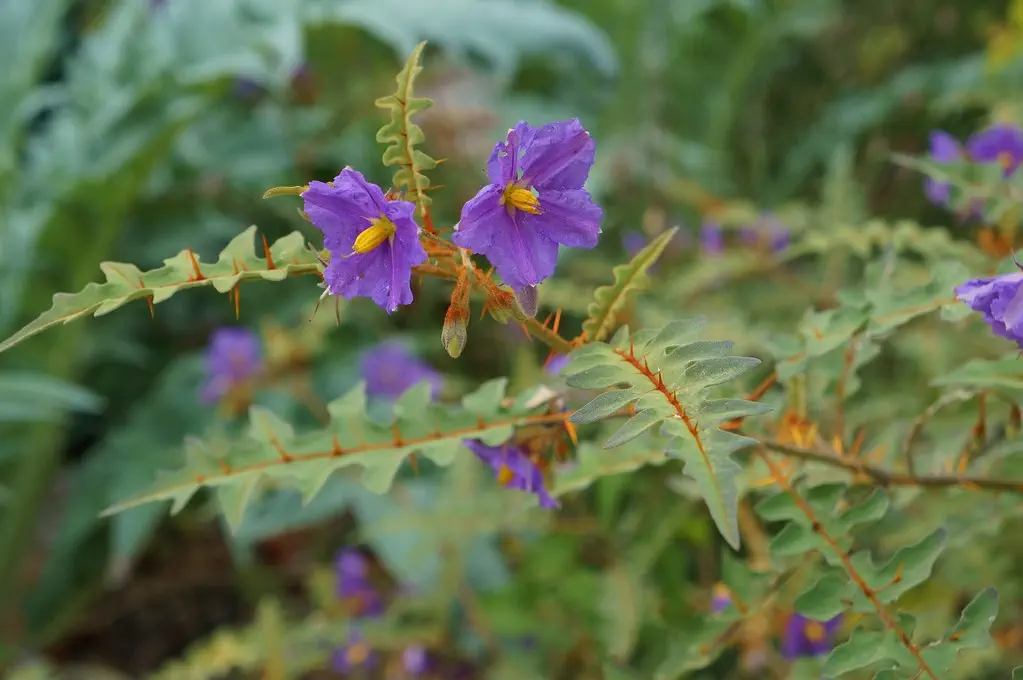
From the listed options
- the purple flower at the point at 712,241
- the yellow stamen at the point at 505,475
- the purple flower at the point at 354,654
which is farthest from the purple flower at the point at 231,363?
the yellow stamen at the point at 505,475

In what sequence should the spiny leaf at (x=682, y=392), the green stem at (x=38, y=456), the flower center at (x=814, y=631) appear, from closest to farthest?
1. the spiny leaf at (x=682, y=392)
2. the flower center at (x=814, y=631)
3. the green stem at (x=38, y=456)

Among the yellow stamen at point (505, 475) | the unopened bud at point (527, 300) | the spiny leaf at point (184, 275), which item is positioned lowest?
the yellow stamen at point (505, 475)

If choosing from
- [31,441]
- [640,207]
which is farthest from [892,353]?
[31,441]

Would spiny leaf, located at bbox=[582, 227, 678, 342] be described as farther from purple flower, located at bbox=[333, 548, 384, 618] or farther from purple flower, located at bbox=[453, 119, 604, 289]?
purple flower, located at bbox=[333, 548, 384, 618]

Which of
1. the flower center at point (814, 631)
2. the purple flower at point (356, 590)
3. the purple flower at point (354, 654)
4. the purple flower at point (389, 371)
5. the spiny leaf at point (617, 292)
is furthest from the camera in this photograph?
the purple flower at point (389, 371)

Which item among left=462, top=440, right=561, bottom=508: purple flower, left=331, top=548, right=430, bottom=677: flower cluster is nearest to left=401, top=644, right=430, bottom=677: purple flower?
left=331, top=548, right=430, bottom=677: flower cluster

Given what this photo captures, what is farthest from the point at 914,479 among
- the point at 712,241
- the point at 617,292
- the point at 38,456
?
the point at 38,456

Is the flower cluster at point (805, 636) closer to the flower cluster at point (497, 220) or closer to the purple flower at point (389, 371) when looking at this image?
the flower cluster at point (497, 220)

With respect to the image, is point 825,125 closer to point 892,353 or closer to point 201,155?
point 892,353
